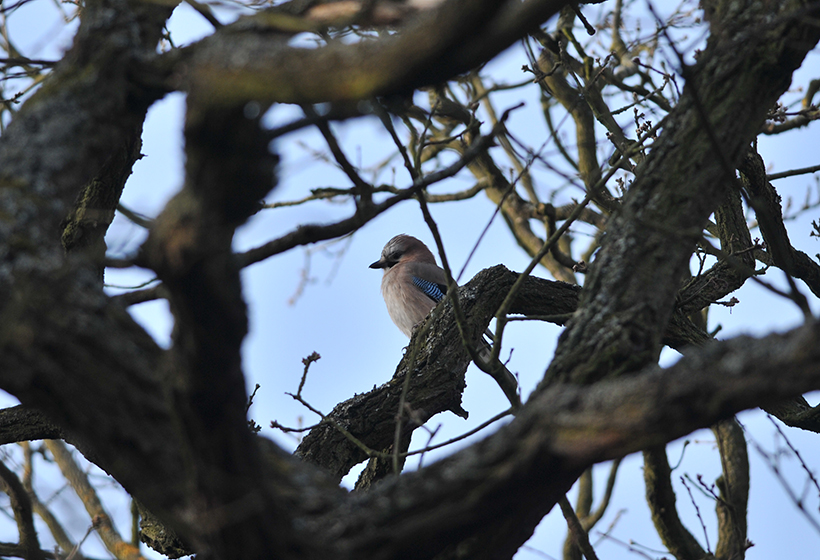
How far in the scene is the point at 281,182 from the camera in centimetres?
155

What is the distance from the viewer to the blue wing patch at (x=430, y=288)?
7992mm

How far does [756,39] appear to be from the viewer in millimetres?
2191

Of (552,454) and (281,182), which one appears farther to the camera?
(552,454)

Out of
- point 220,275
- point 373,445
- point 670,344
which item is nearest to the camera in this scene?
point 220,275

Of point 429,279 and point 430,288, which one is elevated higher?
point 429,279

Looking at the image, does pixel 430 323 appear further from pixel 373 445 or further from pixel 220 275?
pixel 220 275

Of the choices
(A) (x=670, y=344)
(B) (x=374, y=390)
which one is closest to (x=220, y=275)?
(B) (x=374, y=390)

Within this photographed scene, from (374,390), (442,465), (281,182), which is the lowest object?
(442,465)

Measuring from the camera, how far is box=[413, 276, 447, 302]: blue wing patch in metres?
7.99

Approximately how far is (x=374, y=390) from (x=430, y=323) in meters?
0.55

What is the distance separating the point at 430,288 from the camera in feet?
26.4

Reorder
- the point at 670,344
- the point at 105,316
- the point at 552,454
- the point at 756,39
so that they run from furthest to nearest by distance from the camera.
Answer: the point at 670,344
the point at 756,39
the point at 105,316
the point at 552,454

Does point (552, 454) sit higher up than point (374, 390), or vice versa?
point (374, 390)

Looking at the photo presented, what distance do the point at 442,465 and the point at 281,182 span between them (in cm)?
86
